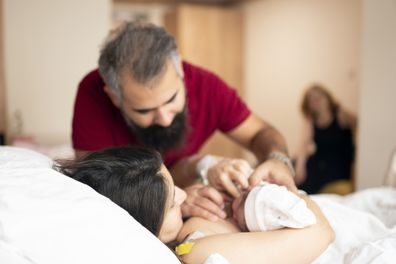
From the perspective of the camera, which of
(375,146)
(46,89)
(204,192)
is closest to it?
(204,192)

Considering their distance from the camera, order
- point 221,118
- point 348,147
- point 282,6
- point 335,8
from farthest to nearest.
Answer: point 282,6, point 335,8, point 348,147, point 221,118

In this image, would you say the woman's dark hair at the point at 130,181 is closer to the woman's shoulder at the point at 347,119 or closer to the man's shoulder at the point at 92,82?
the man's shoulder at the point at 92,82

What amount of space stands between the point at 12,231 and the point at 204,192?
62cm

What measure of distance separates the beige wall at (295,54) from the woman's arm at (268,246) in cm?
336

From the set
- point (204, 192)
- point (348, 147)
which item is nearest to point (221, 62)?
point (348, 147)

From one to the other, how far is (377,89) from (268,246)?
2.07 meters

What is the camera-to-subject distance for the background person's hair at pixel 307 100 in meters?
3.70

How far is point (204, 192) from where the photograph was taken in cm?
120

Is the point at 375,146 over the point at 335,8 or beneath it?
beneath

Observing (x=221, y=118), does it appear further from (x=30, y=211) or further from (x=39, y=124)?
(x=39, y=124)

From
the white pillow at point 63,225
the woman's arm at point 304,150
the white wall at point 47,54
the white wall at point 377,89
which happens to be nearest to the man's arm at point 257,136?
the white pillow at point 63,225

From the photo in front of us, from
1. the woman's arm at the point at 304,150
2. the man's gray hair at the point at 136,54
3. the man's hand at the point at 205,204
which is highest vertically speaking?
the man's gray hair at the point at 136,54

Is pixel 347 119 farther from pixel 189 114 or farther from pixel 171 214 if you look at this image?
pixel 171 214

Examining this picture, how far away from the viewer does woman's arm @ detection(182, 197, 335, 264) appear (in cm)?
89
